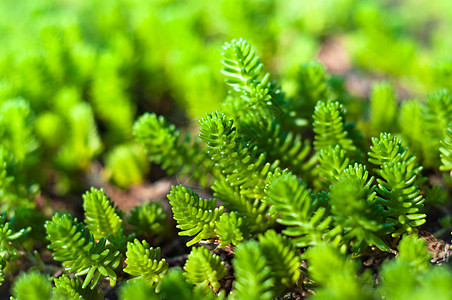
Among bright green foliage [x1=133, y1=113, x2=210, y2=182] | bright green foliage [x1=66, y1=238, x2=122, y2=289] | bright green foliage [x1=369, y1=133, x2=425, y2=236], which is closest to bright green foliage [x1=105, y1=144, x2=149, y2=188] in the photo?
bright green foliage [x1=133, y1=113, x2=210, y2=182]

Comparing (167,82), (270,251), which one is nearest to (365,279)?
(270,251)

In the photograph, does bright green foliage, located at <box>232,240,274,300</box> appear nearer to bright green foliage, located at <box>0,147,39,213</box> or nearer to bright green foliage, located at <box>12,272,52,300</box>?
bright green foliage, located at <box>12,272,52,300</box>

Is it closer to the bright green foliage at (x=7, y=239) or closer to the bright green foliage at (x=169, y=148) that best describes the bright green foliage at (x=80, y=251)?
the bright green foliage at (x=7, y=239)

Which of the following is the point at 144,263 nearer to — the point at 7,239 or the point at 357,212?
the point at 7,239

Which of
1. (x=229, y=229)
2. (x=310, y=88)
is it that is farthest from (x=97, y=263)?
(x=310, y=88)

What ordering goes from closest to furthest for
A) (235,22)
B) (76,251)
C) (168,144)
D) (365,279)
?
1. (365,279)
2. (76,251)
3. (168,144)
4. (235,22)

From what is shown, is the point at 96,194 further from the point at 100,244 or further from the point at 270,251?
the point at 270,251

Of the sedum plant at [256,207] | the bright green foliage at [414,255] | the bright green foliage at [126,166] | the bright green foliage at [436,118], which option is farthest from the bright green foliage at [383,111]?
the bright green foliage at [126,166]
